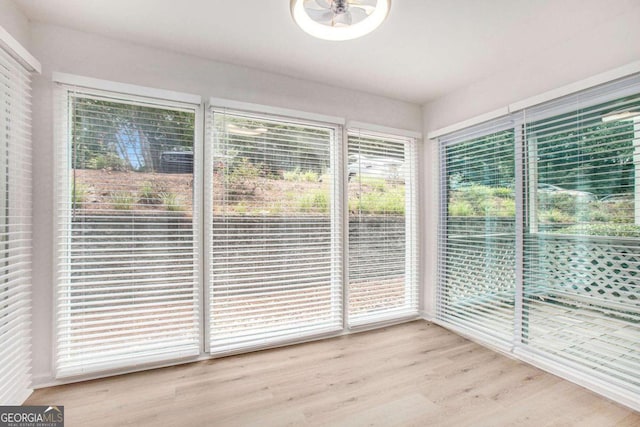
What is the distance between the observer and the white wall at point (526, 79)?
6.73 ft

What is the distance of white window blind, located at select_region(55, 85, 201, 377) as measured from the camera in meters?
→ 2.22

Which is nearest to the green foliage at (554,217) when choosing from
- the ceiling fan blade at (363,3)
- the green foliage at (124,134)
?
the ceiling fan blade at (363,3)

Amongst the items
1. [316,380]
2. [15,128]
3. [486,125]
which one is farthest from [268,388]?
[486,125]

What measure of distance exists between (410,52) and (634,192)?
6.04 feet


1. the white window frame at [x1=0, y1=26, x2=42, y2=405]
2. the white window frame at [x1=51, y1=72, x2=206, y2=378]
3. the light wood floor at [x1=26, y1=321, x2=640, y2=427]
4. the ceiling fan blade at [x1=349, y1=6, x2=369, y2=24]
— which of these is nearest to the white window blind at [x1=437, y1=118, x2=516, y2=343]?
the light wood floor at [x1=26, y1=321, x2=640, y2=427]

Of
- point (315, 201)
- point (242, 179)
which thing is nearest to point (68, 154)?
point (242, 179)

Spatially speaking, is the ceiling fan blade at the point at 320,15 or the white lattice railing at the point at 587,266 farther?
the white lattice railing at the point at 587,266

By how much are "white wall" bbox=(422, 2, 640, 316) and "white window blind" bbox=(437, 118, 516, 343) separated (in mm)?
152

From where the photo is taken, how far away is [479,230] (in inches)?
120

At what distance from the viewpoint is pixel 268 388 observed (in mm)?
2178

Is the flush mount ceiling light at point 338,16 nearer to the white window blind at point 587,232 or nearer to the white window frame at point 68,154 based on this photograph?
the white window frame at point 68,154

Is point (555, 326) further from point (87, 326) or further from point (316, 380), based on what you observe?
point (87, 326)

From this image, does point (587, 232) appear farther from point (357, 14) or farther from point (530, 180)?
point (357, 14)

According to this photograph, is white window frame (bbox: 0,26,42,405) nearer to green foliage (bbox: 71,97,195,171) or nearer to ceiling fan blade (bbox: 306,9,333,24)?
green foliage (bbox: 71,97,195,171)
